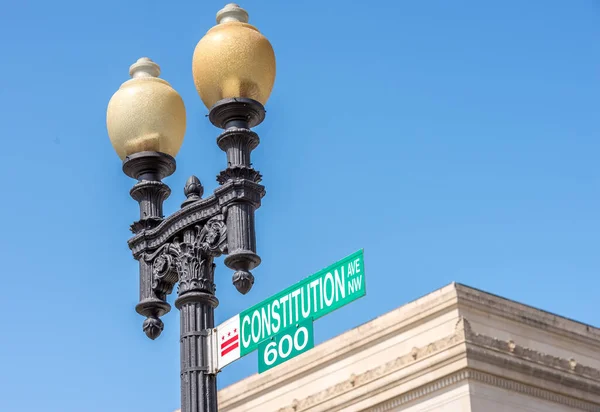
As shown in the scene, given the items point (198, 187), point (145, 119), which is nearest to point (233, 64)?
point (145, 119)

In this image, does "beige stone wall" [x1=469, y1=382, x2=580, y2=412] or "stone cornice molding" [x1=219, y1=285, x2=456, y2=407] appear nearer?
"beige stone wall" [x1=469, y1=382, x2=580, y2=412]

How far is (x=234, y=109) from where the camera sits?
33.6 feet

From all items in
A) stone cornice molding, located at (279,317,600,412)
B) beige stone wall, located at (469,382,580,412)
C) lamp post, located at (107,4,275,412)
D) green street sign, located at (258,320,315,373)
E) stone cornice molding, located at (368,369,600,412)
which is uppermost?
stone cornice molding, located at (279,317,600,412)

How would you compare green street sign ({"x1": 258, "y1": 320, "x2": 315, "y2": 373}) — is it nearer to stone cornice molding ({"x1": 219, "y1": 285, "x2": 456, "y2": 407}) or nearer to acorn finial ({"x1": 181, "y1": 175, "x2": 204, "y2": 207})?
acorn finial ({"x1": 181, "y1": 175, "x2": 204, "y2": 207})

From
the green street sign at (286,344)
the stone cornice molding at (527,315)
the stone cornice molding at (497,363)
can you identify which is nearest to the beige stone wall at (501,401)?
the stone cornice molding at (497,363)

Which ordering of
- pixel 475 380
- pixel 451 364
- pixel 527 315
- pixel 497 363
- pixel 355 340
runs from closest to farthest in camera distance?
pixel 475 380
pixel 451 364
pixel 497 363
pixel 527 315
pixel 355 340

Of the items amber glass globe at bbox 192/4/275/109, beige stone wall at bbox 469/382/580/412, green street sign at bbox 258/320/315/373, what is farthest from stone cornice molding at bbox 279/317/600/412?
amber glass globe at bbox 192/4/275/109

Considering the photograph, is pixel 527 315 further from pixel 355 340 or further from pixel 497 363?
pixel 355 340

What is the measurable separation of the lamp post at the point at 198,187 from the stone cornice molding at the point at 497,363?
2027 cm

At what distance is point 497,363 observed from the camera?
101 feet

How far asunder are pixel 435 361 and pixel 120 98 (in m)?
21.1

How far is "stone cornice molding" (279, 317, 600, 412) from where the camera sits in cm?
3042

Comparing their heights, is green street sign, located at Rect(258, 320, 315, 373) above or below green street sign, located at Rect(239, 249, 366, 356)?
below

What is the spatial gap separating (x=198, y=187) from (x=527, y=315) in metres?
23.7
